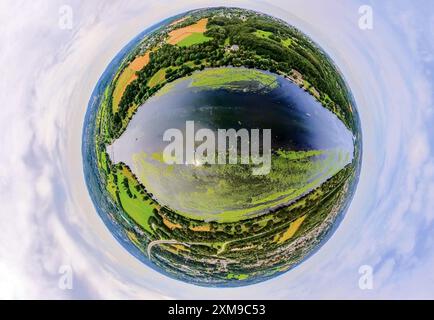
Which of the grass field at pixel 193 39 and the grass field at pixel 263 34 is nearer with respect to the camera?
the grass field at pixel 193 39

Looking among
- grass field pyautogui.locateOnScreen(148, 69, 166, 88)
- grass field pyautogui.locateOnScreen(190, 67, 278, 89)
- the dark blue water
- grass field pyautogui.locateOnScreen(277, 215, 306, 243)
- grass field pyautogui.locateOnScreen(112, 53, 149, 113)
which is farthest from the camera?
grass field pyautogui.locateOnScreen(112, 53, 149, 113)

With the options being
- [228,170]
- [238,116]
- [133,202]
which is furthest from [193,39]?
[133,202]

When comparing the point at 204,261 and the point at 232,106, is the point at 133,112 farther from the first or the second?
the point at 204,261

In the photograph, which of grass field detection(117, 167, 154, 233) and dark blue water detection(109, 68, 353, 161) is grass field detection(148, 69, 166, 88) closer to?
dark blue water detection(109, 68, 353, 161)

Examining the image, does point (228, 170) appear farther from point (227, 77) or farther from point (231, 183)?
point (227, 77)

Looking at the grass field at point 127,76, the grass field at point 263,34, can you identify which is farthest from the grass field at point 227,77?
the grass field at point 127,76

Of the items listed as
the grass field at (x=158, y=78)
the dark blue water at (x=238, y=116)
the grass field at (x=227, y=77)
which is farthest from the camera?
the grass field at (x=158, y=78)

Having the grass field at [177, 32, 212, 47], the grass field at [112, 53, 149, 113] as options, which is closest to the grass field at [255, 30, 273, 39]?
the grass field at [177, 32, 212, 47]

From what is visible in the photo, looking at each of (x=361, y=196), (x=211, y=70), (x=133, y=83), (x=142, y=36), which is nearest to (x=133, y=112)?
(x=133, y=83)

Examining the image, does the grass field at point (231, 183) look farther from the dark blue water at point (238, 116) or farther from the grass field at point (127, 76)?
the grass field at point (127, 76)

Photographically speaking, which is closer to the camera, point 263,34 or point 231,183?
point 231,183
